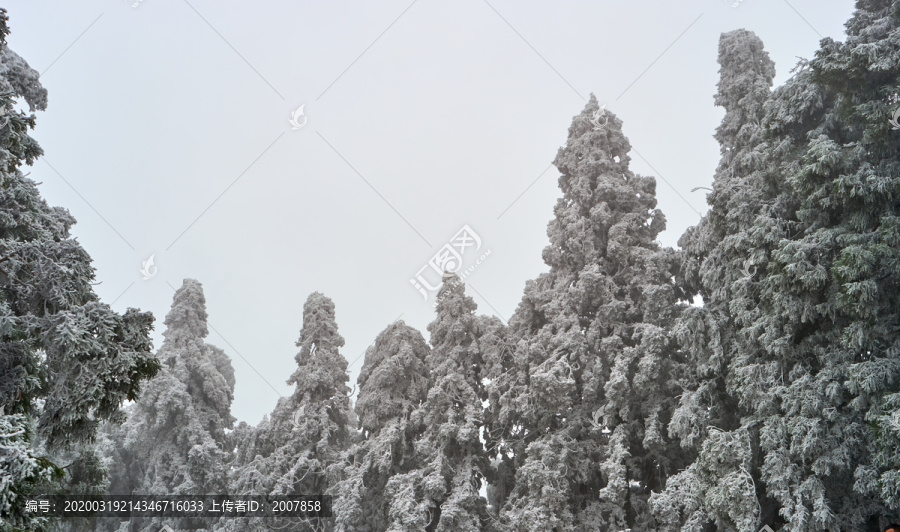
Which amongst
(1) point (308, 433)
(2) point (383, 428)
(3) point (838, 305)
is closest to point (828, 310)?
(3) point (838, 305)

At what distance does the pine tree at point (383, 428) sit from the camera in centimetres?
1554

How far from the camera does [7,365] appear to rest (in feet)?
24.3

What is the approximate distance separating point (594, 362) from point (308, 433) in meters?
6.96

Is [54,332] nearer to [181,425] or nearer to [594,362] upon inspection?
[594,362]

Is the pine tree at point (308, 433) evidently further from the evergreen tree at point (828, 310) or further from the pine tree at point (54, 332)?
the pine tree at point (54, 332)

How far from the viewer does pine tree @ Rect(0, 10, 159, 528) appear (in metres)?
7.57

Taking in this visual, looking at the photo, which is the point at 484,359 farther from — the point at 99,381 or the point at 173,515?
the point at 99,381

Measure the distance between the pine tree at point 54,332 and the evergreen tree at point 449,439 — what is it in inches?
303

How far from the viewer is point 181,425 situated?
1895cm

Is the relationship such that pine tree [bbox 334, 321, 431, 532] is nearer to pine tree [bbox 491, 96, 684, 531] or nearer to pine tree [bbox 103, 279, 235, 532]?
pine tree [bbox 491, 96, 684, 531]

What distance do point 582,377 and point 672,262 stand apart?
10.2ft

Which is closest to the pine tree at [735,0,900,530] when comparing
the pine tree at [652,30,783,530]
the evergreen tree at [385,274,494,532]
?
the pine tree at [652,30,783,530]

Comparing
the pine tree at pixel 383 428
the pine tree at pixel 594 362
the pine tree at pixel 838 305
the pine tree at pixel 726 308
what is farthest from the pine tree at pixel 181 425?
the pine tree at pixel 838 305

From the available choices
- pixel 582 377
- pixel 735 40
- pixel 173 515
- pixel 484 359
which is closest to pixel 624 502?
pixel 582 377
